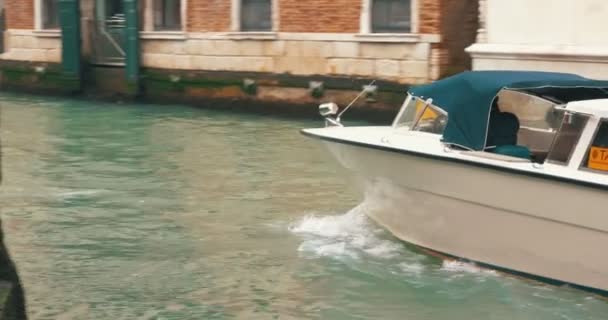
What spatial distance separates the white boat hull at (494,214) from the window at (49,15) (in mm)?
14012

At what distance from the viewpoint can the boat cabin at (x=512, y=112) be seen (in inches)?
258

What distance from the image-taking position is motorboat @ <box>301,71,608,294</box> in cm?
631

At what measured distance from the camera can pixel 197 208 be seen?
30.8 ft

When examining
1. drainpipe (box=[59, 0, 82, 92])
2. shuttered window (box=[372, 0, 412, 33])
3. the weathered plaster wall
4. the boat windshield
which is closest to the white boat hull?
the boat windshield

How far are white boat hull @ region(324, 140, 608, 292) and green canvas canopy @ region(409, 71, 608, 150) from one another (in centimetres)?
23

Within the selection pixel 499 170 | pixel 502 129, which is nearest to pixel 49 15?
pixel 502 129

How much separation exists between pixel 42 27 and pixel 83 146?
8.14 meters

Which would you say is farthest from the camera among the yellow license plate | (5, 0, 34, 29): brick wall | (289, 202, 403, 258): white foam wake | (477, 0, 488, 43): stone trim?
(5, 0, 34, 29): brick wall

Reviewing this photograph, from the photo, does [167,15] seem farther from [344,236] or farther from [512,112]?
[512,112]

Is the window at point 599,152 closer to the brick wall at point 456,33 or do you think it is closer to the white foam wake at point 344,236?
the white foam wake at point 344,236

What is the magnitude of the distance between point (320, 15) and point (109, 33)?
4983mm

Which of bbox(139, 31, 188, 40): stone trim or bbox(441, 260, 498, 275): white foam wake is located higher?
bbox(139, 31, 188, 40): stone trim

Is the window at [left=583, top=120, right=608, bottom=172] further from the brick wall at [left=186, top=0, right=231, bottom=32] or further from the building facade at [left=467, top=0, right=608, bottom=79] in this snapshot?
the brick wall at [left=186, top=0, right=231, bottom=32]

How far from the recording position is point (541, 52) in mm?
12406
